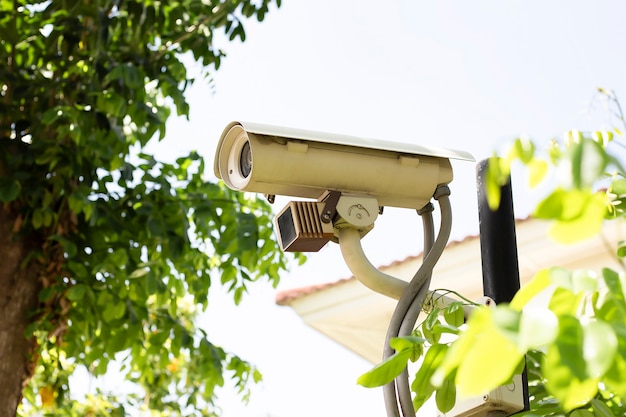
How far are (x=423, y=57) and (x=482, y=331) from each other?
33.7 ft

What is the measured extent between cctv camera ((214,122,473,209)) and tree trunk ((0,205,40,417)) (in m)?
2.18

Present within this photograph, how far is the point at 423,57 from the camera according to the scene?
10703 millimetres

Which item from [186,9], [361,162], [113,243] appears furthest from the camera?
[186,9]

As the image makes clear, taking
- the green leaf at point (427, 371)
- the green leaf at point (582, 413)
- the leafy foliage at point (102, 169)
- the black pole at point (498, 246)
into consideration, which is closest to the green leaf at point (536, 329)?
the green leaf at point (427, 371)

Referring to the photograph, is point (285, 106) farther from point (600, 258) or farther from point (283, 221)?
point (283, 221)

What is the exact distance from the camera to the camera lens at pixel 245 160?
5.08 ft

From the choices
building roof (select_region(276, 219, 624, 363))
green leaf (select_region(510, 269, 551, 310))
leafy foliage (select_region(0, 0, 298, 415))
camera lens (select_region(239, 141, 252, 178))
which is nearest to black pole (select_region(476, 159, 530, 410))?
camera lens (select_region(239, 141, 252, 178))

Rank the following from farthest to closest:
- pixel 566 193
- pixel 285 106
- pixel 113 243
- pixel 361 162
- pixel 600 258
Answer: pixel 285 106 < pixel 600 258 < pixel 113 243 < pixel 361 162 < pixel 566 193

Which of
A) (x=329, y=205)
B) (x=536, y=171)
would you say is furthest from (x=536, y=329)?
(x=329, y=205)

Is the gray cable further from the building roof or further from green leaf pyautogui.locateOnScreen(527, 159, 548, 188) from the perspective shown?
the building roof

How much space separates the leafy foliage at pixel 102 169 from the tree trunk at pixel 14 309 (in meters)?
0.05

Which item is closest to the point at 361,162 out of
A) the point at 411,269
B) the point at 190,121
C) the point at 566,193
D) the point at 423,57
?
the point at 566,193

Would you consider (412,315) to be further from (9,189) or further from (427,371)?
(9,189)

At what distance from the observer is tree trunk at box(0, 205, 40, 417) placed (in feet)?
11.5
